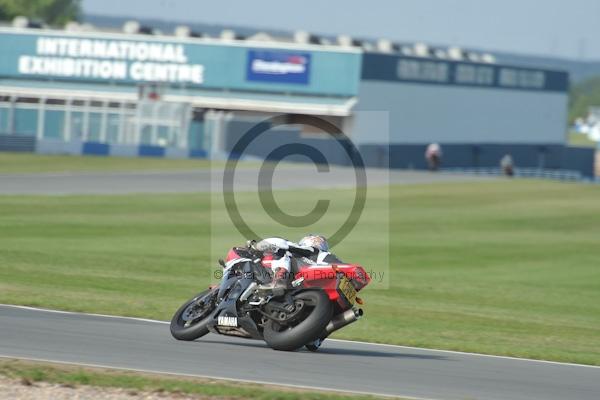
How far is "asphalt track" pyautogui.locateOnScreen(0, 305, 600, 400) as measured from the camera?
441 inches

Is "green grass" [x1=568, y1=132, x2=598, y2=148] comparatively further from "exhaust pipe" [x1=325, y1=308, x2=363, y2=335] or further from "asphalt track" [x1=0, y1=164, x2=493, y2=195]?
"exhaust pipe" [x1=325, y1=308, x2=363, y2=335]

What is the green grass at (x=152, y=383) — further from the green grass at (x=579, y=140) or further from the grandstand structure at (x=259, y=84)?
the green grass at (x=579, y=140)

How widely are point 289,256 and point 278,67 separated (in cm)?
6779

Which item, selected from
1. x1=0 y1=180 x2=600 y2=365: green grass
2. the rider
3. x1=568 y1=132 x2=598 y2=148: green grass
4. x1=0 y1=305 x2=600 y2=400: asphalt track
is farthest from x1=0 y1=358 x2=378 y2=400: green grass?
x1=568 y1=132 x2=598 y2=148: green grass

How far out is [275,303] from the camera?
12414mm

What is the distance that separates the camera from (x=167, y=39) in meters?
82.4

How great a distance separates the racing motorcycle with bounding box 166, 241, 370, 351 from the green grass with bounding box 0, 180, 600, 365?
109 inches

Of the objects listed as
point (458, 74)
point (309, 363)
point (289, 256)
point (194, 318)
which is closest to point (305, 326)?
point (309, 363)

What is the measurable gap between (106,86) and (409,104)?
20954mm

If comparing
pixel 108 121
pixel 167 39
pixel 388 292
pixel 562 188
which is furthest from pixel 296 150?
pixel 388 292

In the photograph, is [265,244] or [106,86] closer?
[265,244]

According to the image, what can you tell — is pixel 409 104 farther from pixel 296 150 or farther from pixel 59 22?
pixel 59 22

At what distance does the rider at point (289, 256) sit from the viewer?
12.5 m

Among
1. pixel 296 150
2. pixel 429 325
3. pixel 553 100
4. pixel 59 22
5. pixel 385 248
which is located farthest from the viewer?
pixel 59 22
